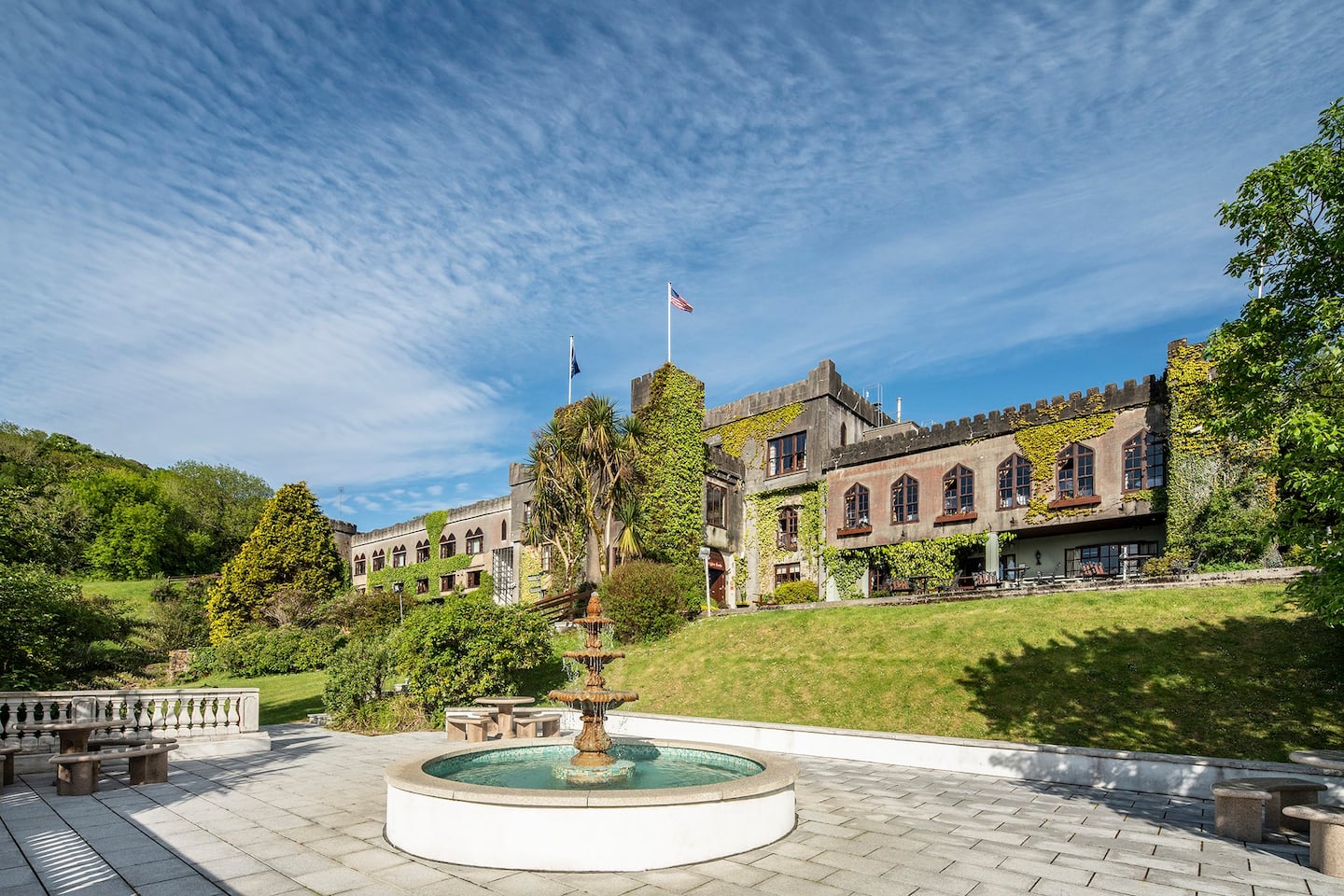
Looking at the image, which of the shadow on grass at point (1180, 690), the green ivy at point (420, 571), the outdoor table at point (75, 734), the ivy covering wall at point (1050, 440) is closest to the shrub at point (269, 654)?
the green ivy at point (420, 571)

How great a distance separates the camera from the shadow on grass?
11.9m

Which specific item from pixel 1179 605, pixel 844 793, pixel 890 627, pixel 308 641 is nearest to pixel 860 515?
pixel 890 627

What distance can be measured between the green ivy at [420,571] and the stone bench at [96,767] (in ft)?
112

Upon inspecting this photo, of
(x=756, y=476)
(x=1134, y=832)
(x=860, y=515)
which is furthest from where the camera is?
(x=756, y=476)

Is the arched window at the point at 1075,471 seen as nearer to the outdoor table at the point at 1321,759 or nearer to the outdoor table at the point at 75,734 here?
the outdoor table at the point at 1321,759

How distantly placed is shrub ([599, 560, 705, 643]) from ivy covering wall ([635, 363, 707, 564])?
414 centimetres

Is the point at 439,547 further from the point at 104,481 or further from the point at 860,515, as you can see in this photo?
the point at 104,481

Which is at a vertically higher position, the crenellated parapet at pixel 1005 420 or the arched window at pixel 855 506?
the crenellated parapet at pixel 1005 420

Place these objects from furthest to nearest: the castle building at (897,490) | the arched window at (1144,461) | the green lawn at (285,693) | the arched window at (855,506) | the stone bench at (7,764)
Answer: the arched window at (855,506) < the castle building at (897,490) < the arched window at (1144,461) < the green lawn at (285,693) < the stone bench at (7,764)

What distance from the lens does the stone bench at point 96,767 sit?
9.38 m

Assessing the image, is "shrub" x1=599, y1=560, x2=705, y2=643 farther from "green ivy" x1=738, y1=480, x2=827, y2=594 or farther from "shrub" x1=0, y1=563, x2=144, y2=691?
"shrub" x1=0, y1=563, x2=144, y2=691

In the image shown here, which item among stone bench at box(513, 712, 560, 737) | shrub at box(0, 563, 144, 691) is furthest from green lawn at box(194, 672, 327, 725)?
stone bench at box(513, 712, 560, 737)

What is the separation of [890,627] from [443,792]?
618 inches

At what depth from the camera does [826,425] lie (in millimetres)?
33250
